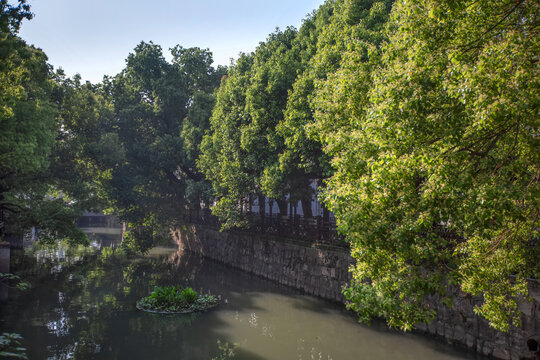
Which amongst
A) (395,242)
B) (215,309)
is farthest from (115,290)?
(395,242)

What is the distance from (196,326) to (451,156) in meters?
11.5

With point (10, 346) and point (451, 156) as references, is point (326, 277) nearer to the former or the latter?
point (451, 156)

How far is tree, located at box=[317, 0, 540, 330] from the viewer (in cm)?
572

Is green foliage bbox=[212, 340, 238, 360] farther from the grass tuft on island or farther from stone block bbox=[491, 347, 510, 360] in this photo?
stone block bbox=[491, 347, 510, 360]

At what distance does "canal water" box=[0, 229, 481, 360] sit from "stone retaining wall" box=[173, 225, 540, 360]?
1.99 ft

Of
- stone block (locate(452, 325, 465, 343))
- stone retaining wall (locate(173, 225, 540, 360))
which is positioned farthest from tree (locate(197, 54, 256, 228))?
stone block (locate(452, 325, 465, 343))

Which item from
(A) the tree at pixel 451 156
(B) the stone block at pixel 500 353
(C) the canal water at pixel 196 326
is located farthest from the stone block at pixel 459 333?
(A) the tree at pixel 451 156

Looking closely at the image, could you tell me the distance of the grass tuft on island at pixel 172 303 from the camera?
16.5 metres

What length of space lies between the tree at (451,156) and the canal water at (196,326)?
17.2 feet

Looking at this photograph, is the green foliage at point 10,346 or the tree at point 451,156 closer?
the green foliage at point 10,346

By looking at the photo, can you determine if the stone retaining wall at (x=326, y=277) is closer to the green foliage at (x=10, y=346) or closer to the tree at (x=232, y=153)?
→ the tree at (x=232, y=153)

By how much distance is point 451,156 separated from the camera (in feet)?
20.8

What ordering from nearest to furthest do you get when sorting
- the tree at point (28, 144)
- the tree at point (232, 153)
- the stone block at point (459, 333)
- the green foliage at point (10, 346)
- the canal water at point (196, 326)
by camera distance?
the green foliage at point (10, 346) → the canal water at point (196, 326) → the stone block at point (459, 333) → the tree at point (28, 144) → the tree at point (232, 153)

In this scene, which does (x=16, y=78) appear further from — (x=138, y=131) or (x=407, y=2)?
(x=138, y=131)
